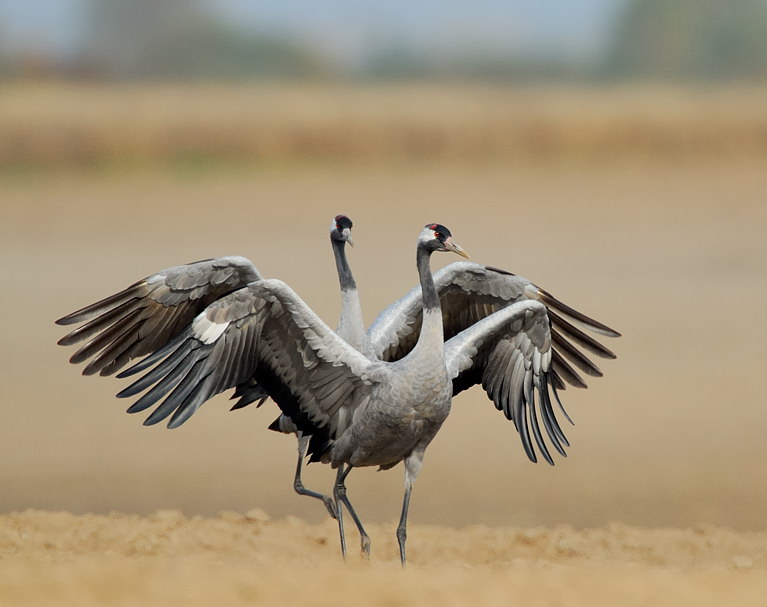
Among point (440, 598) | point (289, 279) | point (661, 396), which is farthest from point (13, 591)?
point (289, 279)

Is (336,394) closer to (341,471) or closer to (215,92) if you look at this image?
(341,471)

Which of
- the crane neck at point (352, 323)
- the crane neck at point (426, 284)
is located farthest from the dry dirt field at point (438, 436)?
the crane neck at point (426, 284)

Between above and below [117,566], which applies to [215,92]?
above

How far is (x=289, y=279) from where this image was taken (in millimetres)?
19891

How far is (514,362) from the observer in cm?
950

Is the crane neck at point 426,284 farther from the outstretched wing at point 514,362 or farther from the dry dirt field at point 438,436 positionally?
the dry dirt field at point 438,436

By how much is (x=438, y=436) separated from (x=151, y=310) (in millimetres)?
5783

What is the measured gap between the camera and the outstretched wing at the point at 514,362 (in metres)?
9.02

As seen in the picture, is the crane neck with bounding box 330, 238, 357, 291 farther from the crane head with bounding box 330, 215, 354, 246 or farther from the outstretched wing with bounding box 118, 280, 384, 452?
the outstretched wing with bounding box 118, 280, 384, 452

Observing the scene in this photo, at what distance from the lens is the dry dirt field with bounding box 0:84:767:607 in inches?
288

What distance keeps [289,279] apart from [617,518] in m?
8.95

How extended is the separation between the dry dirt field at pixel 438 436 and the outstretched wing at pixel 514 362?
3.05 feet

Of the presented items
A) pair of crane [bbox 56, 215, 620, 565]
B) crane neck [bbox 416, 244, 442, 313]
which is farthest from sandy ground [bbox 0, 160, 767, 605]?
crane neck [bbox 416, 244, 442, 313]

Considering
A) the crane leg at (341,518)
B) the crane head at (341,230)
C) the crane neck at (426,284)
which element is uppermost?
the crane head at (341,230)
